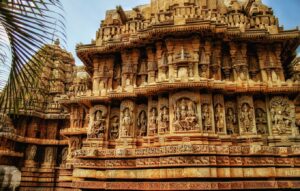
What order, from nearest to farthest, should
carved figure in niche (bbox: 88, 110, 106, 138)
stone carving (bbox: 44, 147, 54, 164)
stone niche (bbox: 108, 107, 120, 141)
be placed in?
carved figure in niche (bbox: 88, 110, 106, 138), stone niche (bbox: 108, 107, 120, 141), stone carving (bbox: 44, 147, 54, 164)

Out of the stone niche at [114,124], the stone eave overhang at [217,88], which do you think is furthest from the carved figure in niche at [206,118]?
the stone niche at [114,124]

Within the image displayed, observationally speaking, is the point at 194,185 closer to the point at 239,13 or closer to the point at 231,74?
the point at 231,74

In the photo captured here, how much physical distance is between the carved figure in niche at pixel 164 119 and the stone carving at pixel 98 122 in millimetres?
2398

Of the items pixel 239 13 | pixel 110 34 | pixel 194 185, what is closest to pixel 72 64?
pixel 110 34

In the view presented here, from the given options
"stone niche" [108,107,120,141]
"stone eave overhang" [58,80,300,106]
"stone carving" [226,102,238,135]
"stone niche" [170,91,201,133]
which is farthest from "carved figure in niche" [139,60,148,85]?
"stone carving" [226,102,238,135]

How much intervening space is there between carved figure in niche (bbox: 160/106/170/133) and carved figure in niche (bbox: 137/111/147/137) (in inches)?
35.5

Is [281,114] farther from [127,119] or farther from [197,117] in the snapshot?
[127,119]

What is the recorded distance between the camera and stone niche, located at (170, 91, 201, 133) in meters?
8.23

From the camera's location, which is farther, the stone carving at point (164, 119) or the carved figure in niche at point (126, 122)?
the carved figure in niche at point (126, 122)

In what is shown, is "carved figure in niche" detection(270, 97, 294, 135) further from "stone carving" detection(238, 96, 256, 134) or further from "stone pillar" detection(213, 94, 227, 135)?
"stone pillar" detection(213, 94, 227, 135)

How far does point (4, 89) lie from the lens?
2.45 m

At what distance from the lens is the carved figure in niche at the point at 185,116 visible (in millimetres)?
8234

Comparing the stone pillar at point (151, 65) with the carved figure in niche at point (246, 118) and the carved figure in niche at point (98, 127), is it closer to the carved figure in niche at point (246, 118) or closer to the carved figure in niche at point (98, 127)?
the carved figure in niche at point (98, 127)

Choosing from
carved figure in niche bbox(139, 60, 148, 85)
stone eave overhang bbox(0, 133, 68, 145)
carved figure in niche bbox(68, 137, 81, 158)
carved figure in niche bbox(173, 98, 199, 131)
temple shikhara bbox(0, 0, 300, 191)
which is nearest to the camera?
temple shikhara bbox(0, 0, 300, 191)
